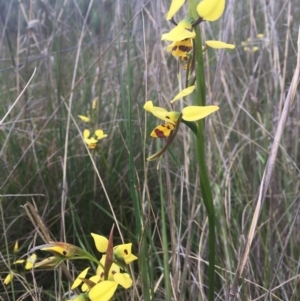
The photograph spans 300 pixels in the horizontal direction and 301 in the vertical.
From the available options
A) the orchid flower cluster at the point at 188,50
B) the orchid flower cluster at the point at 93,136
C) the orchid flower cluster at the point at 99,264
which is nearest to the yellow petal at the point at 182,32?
the orchid flower cluster at the point at 188,50

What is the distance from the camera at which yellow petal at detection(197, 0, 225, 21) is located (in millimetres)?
490

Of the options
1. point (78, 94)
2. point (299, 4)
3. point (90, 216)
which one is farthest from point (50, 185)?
point (299, 4)

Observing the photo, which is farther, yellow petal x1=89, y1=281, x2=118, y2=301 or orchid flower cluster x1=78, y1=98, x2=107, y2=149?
orchid flower cluster x1=78, y1=98, x2=107, y2=149

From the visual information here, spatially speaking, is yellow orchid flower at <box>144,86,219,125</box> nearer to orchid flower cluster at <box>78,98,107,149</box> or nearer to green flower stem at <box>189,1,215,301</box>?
green flower stem at <box>189,1,215,301</box>

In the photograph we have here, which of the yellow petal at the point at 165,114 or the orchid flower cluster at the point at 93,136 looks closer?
the yellow petal at the point at 165,114

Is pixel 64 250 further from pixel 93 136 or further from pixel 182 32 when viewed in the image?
pixel 93 136

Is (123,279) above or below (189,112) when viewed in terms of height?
below

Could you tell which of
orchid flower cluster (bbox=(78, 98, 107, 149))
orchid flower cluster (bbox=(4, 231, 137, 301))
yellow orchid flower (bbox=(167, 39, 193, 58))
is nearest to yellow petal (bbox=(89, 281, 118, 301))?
orchid flower cluster (bbox=(4, 231, 137, 301))

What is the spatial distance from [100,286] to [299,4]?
182 cm

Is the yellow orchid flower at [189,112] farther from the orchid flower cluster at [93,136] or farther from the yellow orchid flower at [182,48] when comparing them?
the orchid flower cluster at [93,136]

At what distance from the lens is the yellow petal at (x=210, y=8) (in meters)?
0.49

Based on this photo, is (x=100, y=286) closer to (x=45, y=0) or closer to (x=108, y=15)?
(x=45, y=0)

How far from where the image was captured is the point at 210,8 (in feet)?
1.61

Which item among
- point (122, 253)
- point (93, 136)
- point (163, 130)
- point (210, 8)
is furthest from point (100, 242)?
point (93, 136)
